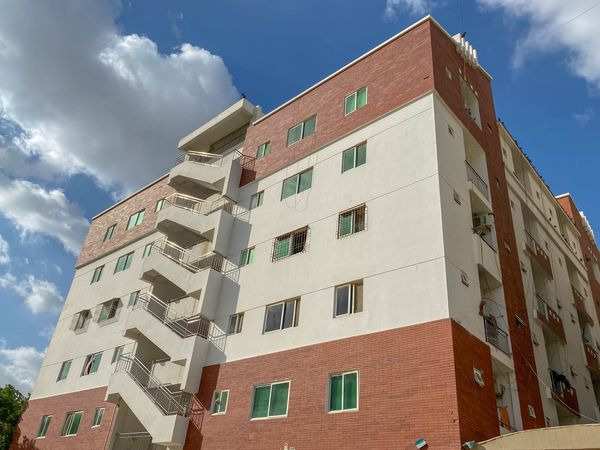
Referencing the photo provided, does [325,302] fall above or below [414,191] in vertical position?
below

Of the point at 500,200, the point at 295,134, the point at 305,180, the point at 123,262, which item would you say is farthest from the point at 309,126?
the point at 123,262

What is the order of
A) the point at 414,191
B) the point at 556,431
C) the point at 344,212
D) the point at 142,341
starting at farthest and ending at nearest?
the point at 142,341 < the point at 344,212 < the point at 414,191 < the point at 556,431

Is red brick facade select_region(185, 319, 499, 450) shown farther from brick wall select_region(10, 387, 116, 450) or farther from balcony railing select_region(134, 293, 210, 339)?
brick wall select_region(10, 387, 116, 450)

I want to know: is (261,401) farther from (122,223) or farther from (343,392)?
(122,223)

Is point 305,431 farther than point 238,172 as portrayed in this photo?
No

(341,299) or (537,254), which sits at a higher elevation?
(537,254)

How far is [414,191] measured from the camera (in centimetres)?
2034

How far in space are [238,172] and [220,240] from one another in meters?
5.01

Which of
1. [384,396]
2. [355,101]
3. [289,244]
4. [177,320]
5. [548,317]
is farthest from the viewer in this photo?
[548,317]

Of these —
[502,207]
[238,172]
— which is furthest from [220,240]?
[502,207]

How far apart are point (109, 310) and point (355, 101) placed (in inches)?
831

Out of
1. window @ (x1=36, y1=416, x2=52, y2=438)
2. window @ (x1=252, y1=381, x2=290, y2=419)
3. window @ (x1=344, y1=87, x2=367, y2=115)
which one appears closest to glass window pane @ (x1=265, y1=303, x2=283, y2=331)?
window @ (x1=252, y1=381, x2=290, y2=419)

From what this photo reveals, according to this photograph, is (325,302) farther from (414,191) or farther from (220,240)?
(220,240)

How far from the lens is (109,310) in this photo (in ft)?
110
